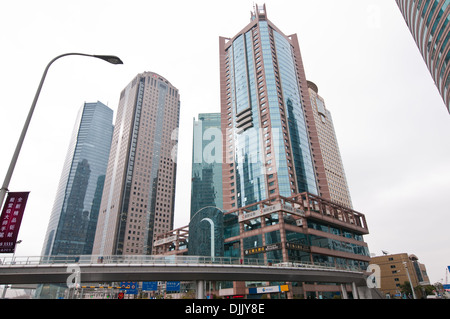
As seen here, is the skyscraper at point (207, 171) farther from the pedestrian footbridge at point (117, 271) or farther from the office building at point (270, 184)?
the pedestrian footbridge at point (117, 271)

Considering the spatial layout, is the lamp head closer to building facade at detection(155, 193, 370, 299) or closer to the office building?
the office building

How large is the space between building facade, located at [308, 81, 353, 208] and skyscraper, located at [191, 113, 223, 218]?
5900 cm

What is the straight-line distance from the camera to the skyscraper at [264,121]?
103 meters

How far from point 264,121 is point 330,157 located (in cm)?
6831

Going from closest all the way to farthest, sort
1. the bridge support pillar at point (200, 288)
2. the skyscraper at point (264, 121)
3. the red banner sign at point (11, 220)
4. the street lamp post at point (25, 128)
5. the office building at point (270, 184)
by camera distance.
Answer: the street lamp post at point (25, 128) < the red banner sign at point (11, 220) < the bridge support pillar at point (200, 288) < the office building at point (270, 184) < the skyscraper at point (264, 121)

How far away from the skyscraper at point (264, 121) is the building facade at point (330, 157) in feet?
101

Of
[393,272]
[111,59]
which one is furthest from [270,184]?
[111,59]

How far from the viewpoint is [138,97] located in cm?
19175

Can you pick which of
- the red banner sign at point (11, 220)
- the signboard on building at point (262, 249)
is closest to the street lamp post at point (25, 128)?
the red banner sign at point (11, 220)

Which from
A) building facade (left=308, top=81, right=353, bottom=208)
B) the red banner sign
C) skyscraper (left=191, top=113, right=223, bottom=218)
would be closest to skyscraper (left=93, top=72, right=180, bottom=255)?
skyscraper (left=191, top=113, right=223, bottom=218)

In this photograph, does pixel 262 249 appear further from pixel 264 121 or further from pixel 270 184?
pixel 264 121

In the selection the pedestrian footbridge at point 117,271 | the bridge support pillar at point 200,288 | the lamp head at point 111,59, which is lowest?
the bridge support pillar at point 200,288

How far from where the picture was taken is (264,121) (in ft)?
368

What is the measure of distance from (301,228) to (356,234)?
108 feet
